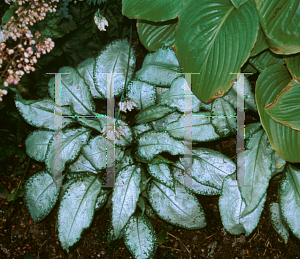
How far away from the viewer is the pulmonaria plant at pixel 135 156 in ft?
4.76

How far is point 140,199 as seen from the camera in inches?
62.2

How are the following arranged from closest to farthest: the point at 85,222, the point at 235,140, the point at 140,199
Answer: the point at 85,222 → the point at 140,199 → the point at 235,140

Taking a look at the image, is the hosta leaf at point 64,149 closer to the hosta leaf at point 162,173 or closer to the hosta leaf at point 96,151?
the hosta leaf at point 96,151

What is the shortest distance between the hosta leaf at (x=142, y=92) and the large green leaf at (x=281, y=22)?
2.10 ft

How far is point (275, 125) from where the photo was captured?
4.58 feet

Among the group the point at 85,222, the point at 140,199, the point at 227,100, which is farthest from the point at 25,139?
the point at 227,100

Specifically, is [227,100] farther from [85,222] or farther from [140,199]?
[85,222]

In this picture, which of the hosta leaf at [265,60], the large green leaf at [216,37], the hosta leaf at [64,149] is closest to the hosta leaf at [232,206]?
the large green leaf at [216,37]

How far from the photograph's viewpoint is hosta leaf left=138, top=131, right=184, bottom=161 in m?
1.40

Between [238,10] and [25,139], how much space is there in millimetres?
1389

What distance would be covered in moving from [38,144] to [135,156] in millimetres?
570

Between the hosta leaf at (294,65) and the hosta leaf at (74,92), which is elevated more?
the hosta leaf at (294,65)

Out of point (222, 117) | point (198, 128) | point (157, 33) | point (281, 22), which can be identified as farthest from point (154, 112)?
point (281, 22)

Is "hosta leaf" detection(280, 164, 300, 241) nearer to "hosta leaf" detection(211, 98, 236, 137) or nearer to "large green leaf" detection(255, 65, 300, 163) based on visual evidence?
"large green leaf" detection(255, 65, 300, 163)
